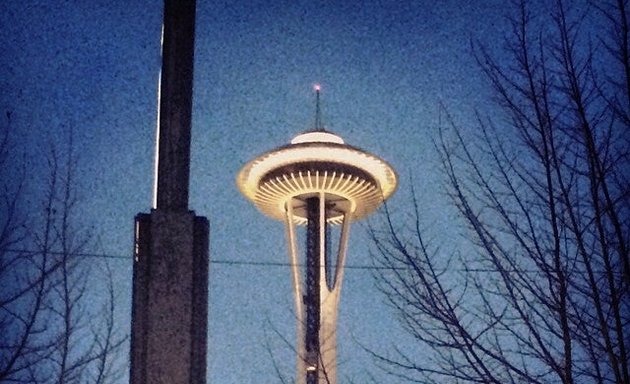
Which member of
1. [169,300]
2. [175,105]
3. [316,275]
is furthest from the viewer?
[316,275]

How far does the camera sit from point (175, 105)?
3.79 meters

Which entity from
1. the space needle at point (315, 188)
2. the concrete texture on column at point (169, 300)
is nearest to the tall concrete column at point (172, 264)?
the concrete texture on column at point (169, 300)

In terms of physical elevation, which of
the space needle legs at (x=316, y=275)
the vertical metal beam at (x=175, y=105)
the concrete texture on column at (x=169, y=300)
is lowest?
the concrete texture on column at (x=169, y=300)

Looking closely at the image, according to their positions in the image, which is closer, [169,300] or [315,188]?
[169,300]

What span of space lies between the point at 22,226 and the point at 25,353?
136 centimetres

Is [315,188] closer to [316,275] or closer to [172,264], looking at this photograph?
[316,275]

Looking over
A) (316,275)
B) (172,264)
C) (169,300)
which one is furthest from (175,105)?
(316,275)

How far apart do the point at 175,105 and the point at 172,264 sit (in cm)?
82

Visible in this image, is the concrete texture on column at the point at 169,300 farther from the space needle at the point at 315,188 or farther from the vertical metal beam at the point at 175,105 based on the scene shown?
the space needle at the point at 315,188

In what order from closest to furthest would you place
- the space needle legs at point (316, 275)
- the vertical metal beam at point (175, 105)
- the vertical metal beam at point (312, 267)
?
the vertical metal beam at point (175, 105)
the space needle legs at point (316, 275)
the vertical metal beam at point (312, 267)

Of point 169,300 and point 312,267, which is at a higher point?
point 312,267

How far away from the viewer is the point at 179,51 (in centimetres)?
390

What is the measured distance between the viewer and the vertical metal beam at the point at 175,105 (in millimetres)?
3711

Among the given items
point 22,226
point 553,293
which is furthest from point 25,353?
point 553,293
